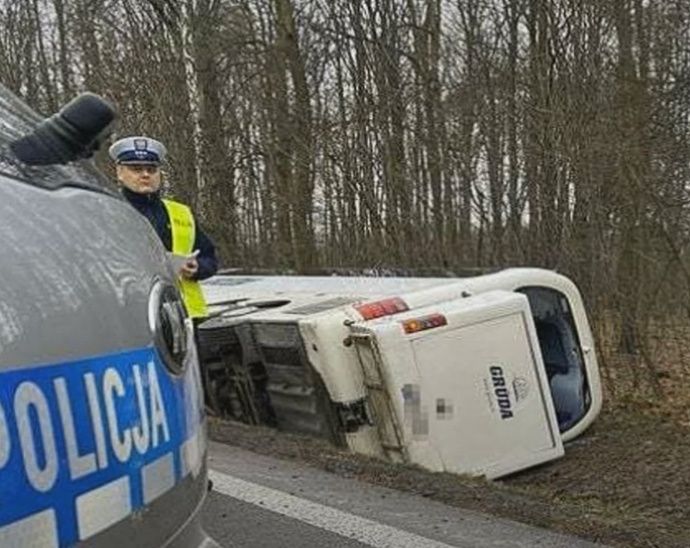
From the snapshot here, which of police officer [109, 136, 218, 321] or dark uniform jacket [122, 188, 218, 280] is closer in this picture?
police officer [109, 136, 218, 321]

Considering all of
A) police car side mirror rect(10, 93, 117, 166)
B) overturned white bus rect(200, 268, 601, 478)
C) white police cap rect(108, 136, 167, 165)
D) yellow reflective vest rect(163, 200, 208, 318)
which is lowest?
overturned white bus rect(200, 268, 601, 478)

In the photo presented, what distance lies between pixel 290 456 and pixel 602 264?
482cm

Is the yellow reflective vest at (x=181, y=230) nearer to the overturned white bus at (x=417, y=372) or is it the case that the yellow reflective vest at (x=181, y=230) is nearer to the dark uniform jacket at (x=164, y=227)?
the dark uniform jacket at (x=164, y=227)

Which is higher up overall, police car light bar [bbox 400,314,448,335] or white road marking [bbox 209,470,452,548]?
police car light bar [bbox 400,314,448,335]

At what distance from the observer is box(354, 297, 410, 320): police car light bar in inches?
236

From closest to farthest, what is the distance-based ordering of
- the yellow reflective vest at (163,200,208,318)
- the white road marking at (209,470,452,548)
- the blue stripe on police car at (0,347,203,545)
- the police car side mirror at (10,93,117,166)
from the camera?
1. the blue stripe on police car at (0,347,203,545)
2. the police car side mirror at (10,93,117,166)
3. the white road marking at (209,470,452,548)
4. the yellow reflective vest at (163,200,208,318)

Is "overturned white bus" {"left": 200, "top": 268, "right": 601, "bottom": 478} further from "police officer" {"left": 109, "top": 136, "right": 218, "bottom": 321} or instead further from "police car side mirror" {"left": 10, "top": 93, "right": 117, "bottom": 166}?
"police car side mirror" {"left": 10, "top": 93, "right": 117, "bottom": 166}

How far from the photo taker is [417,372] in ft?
18.7

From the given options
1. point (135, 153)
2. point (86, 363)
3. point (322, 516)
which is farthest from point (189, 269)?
point (86, 363)

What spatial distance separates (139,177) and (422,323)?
1.67 meters

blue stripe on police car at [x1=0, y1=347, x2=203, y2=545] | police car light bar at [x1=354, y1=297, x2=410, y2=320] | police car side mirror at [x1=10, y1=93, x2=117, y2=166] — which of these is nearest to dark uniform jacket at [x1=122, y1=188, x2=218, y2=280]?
police car light bar at [x1=354, y1=297, x2=410, y2=320]

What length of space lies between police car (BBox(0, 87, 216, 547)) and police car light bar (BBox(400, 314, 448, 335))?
3546mm

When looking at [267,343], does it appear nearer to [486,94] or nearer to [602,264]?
[602,264]

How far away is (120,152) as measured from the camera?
5.20 metres
